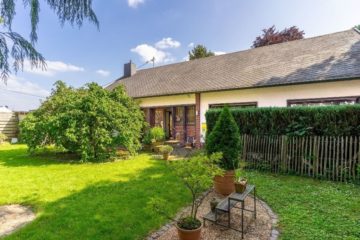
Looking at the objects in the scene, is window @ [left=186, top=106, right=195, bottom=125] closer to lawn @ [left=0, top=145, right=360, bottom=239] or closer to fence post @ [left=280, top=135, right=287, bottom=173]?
lawn @ [left=0, top=145, right=360, bottom=239]

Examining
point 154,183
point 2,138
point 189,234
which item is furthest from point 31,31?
point 2,138

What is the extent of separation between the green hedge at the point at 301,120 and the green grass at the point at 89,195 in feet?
12.1

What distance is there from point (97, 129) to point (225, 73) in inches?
322

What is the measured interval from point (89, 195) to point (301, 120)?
22.7ft

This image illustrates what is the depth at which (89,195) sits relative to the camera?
5855mm

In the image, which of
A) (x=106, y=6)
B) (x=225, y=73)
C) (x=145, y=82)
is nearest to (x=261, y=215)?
(x=106, y=6)

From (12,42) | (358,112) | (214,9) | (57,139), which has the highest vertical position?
(214,9)

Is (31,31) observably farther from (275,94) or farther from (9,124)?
(9,124)

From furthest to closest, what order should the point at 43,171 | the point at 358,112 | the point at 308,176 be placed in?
the point at 43,171, the point at 308,176, the point at 358,112

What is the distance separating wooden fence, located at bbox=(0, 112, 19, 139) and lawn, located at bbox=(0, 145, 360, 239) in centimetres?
1230

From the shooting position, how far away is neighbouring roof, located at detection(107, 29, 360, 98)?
1014 cm

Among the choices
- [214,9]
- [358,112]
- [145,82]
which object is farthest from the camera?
[145,82]

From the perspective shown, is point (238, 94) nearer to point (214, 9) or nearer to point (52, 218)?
point (214, 9)

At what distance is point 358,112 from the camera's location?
6816 mm
